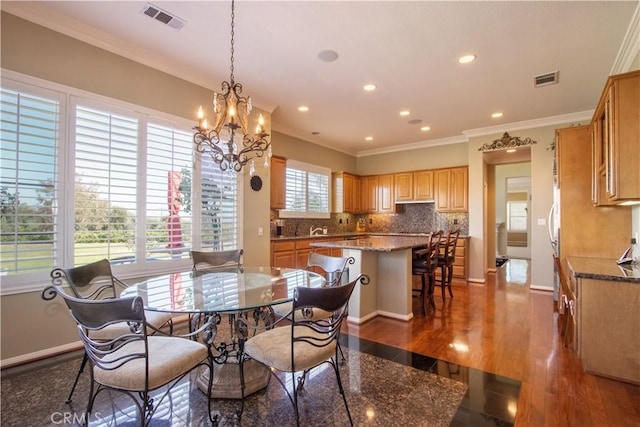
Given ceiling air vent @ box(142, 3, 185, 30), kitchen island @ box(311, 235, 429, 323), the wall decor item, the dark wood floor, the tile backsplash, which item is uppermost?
ceiling air vent @ box(142, 3, 185, 30)

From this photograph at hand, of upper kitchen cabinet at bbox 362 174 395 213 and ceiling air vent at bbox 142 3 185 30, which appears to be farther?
upper kitchen cabinet at bbox 362 174 395 213

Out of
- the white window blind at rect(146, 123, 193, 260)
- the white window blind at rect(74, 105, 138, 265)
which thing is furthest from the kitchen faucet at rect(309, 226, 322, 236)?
the white window blind at rect(74, 105, 138, 265)

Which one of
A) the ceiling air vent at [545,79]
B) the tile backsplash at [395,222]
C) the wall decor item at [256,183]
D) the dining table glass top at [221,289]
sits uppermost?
the ceiling air vent at [545,79]

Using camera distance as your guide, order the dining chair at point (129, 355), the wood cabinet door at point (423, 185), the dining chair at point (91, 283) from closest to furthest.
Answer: the dining chair at point (129, 355) → the dining chair at point (91, 283) → the wood cabinet door at point (423, 185)

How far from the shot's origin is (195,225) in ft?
12.0

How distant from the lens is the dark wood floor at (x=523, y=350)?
1.96m

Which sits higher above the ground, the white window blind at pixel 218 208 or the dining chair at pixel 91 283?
the white window blind at pixel 218 208

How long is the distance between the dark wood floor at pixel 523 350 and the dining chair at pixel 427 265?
23cm

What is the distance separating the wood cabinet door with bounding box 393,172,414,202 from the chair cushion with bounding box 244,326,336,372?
5510 mm

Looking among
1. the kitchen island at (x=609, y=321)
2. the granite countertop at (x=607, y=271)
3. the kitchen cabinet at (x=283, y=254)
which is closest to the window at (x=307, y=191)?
the kitchen cabinet at (x=283, y=254)

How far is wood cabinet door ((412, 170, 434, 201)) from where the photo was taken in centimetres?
671

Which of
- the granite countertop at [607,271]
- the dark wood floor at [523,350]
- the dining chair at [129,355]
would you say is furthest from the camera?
the granite countertop at [607,271]

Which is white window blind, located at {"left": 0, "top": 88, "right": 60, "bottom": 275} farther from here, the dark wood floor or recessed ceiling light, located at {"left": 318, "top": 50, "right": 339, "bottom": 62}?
the dark wood floor

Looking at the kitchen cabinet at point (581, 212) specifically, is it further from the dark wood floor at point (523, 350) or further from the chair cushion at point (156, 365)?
the chair cushion at point (156, 365)
